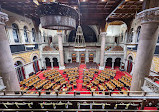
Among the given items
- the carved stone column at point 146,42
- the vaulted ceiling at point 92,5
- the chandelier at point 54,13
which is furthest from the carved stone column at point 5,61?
the carved stone column at point 146,42

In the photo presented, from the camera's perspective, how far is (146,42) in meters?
3.66

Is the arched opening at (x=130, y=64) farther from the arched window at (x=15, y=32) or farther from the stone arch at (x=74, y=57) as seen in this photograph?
the arched window at (x=15, y=32)

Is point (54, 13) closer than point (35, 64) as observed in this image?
Yes

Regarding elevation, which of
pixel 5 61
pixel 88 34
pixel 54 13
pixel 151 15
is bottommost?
→ pixel 5 61

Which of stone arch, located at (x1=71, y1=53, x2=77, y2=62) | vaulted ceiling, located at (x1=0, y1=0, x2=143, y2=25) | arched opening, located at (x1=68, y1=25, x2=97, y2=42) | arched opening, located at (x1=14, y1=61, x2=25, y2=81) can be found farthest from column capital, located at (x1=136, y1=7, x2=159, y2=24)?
stone arch, located at (x1=71, y1=53, x2=77, y2=62)

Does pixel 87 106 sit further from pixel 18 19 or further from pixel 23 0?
pixel 18 19

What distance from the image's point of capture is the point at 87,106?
2932mm

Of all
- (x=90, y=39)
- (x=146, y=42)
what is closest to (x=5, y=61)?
(x=146, y=42)

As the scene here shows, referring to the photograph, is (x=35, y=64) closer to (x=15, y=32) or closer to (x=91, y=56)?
(x=15, y=32)

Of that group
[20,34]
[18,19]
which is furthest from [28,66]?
[18,19]

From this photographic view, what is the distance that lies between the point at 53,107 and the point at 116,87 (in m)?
7.76

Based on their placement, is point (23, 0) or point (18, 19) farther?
point (18, 19)

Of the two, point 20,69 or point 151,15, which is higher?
point 151,15

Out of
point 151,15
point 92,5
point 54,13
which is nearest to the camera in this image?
point 54,13
